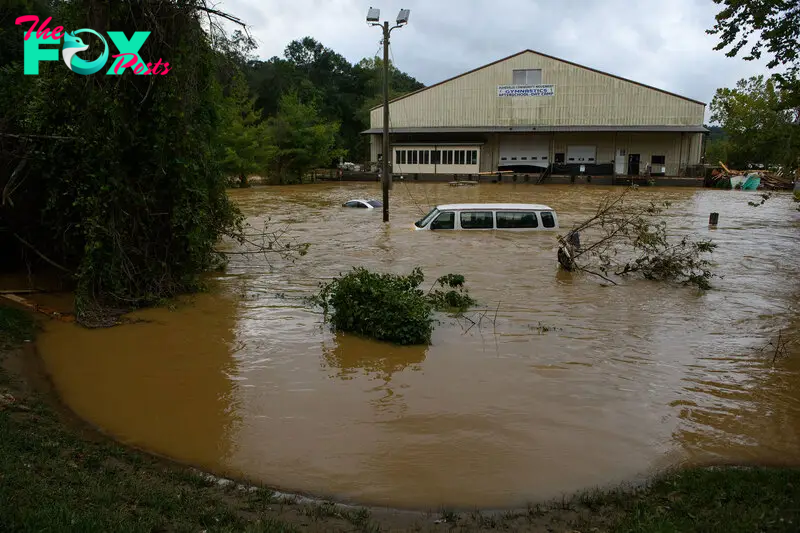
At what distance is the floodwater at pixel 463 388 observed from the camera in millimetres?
6582

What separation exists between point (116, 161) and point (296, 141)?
43.2 m

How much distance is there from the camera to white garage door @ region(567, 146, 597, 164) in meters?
57.4

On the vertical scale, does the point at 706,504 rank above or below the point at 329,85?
below

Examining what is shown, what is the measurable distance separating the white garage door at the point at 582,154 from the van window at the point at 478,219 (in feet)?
137

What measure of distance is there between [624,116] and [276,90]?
40.6 metres

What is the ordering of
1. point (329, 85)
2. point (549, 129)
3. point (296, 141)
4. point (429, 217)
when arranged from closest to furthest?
point (429, 217), point (296, 141), point (549, 129), point (329, 85)

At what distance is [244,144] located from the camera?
4638 centimetres

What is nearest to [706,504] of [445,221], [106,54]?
[106,54]

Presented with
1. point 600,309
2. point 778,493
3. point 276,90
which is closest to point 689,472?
point 778,493

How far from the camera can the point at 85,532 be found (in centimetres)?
396

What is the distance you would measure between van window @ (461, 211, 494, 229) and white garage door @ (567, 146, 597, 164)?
4173 cm

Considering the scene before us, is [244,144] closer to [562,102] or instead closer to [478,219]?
[562,102]

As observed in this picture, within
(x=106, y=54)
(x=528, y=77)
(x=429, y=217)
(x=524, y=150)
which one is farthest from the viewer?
(x=524, y=150)

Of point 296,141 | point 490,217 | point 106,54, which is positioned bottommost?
point 490,217
